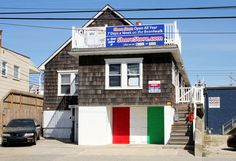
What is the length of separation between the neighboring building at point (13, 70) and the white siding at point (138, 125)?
492 inches

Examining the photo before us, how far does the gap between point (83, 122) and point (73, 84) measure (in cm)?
676

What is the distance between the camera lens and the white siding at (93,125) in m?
26.1

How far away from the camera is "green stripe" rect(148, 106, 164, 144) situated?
26.3 m

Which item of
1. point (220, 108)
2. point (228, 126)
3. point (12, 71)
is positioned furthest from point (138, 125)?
point (228, 126)

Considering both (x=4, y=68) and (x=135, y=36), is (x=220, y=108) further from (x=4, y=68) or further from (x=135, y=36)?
(x=135, y=36)

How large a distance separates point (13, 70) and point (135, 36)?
50.4 ft

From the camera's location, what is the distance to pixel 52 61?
3334cm

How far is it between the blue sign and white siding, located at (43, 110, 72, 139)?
29.2 ft

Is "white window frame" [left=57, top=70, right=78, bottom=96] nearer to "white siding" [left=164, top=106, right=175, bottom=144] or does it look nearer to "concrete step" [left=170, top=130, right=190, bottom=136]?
"white siding" [left=164, top=106, right=175, bottom=144]

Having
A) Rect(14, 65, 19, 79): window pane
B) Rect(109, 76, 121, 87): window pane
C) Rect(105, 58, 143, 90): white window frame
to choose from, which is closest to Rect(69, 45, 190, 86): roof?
Rect(105, 58, 143, 90): white window frame

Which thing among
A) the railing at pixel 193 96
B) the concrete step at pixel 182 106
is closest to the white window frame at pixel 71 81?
the railing at pixel 193 96

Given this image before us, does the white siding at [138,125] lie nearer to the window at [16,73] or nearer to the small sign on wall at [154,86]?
the small sign on wall at [154,86]

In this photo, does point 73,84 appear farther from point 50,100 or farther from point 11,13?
point 11,13

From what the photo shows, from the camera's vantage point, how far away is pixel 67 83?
32.9 metres
